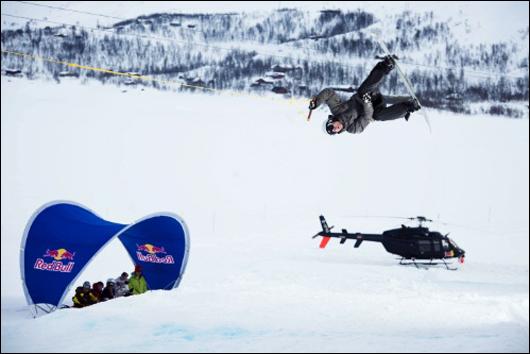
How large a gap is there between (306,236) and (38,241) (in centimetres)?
1382

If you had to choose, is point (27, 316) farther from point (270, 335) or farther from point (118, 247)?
point (118, 247)

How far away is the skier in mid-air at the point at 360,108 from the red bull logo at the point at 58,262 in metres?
6.42

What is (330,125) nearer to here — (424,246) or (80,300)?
(80,300)

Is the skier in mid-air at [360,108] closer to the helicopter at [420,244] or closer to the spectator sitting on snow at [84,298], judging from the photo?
the spectator sitting on snow at [84,298]

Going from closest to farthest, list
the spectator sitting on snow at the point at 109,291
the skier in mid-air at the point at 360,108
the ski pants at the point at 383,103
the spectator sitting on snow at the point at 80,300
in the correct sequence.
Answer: the ski pants at the point at 383,103
the skier in mid-air at the point at 360,108
the spectator sitting on snow at the point at 80,300
the spectator sitting on snow at the point at 109,291

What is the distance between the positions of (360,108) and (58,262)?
7109 millimetres

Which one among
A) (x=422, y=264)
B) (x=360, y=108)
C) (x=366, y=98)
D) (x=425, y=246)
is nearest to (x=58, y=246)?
(x=360, y=108)

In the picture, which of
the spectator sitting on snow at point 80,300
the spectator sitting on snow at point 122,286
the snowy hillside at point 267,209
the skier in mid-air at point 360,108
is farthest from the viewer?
the spectator sitting on snow at point 122,286

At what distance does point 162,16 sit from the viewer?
12900 centimetres

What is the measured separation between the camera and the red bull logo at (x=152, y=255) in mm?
14461

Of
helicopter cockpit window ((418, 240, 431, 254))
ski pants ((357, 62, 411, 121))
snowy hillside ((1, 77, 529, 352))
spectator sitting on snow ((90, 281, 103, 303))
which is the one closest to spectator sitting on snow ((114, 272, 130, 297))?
spectator sitting on snow ((90, 281, 103, 303))

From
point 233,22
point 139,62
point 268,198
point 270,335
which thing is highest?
point 233,22

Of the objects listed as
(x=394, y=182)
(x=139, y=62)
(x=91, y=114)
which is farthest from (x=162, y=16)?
(x=394, y=182)

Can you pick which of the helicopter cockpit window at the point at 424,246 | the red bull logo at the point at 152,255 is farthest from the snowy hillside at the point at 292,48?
the red bull logo at the point at 152,255
